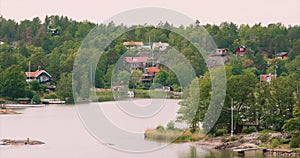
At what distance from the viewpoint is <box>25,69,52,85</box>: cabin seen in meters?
41.6

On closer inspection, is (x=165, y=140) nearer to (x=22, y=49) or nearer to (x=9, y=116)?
(x=9, y=116)

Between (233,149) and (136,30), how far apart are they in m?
31.4

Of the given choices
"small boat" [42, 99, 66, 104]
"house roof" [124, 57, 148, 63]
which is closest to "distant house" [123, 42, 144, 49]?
"house roof" [124, 57, 148, 63]

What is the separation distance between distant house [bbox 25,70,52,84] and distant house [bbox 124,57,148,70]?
175 inches

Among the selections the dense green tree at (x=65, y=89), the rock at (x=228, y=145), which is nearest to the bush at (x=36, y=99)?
the dense green tree at (x=65, y=89)

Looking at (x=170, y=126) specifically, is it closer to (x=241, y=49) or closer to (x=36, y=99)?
(x=36, y=99)

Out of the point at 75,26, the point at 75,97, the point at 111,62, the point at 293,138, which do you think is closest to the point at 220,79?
the point at 293,138

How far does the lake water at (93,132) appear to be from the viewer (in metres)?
21.4

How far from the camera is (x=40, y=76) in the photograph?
41875 mm

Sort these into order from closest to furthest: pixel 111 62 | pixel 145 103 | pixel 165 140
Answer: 1. pixel 165 140
2. pixel 145 103
3. pixel 111 62

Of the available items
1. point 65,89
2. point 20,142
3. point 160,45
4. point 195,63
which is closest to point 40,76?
point 65,89

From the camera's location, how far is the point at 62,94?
38031mm

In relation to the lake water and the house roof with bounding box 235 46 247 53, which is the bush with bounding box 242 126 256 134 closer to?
the lake water

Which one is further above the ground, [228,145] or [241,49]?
[241,49]
